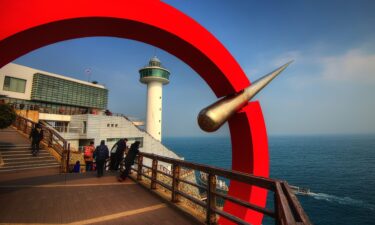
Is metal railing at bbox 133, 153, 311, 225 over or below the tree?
below

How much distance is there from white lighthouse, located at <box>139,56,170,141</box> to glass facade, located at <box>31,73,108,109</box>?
29.6 feet

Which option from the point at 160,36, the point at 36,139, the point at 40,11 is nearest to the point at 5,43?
the point at 40,11

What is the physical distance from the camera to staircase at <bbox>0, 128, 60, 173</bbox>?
11035mm

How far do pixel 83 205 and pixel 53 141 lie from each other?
1403cm

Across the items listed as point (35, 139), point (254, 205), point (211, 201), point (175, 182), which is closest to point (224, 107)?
point (254, 205)

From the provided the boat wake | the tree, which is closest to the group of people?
the tree

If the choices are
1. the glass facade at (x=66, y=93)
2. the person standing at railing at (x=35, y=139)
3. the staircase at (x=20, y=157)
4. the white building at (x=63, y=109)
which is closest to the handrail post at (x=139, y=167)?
the staircase at (x=20, y=157)

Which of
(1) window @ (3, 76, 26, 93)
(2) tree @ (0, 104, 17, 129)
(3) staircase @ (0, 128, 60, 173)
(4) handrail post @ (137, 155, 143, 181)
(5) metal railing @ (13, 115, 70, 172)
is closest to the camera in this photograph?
(4) handrail post @ (137, 155, 143, 181)

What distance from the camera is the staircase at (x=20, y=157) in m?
11.0

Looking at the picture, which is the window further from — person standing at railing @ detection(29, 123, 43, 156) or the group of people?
the group of people

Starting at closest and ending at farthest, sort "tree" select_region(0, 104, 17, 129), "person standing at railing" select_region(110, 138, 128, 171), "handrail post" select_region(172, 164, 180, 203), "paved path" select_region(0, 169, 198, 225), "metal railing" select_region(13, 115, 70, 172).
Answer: "paved path" select_region(0, 169, 198, 225)
"handrail post" select_region(172, 164, 180, 203)
"person standing at railing" select_region(110, 138, 128, 171)
"metal railing" select_region(13, 115, 70, 172)
"tree" select_region(0, 104, 17, 129)

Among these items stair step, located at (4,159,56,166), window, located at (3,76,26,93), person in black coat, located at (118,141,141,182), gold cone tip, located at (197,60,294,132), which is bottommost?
stair step, located at (4,159,56,166)

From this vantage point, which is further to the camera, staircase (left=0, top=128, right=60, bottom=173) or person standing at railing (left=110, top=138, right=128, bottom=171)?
staircase (left=0, top=128, right=60, bottom=173)

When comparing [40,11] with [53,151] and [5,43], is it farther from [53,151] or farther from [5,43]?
[53,151]
